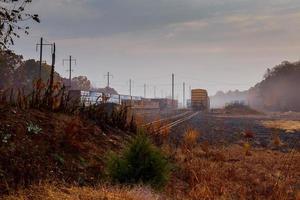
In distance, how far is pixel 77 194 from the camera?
623cm

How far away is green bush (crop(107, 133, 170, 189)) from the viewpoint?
7906 mm

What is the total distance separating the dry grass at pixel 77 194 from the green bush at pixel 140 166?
98cm

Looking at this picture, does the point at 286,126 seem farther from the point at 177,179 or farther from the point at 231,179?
the point at 177,179

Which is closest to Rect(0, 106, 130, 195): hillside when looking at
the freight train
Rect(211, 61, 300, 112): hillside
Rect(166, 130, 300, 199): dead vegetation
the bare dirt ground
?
Rect(166, 130, 300, 199): dead vegetation

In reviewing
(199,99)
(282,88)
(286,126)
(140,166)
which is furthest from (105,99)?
(282,88)

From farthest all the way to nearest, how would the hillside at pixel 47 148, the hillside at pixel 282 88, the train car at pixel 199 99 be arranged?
the hillside at pixel 282 88, the train car at pixel 199 99, the hillside at pixel 47 148

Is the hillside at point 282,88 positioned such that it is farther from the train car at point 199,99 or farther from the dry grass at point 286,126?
the dry grass at point 286,126

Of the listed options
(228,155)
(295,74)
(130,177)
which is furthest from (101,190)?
(295,74)

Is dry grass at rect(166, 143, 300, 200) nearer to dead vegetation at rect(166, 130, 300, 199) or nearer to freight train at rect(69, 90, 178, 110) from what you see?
dead vegetation at rect(166, 130, 300, 199)

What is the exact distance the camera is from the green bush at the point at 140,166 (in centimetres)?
791

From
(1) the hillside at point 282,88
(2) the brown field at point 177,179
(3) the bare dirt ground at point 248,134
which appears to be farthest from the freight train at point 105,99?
(1) the hillside at point 282,88

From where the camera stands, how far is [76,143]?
9.20m

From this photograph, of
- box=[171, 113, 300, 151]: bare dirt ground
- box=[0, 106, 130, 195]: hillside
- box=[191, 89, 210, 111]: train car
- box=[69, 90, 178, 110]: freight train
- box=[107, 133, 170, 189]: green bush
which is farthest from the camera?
box=[191, 89, 210, 111]: train car

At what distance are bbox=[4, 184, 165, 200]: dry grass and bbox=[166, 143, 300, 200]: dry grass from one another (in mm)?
1196
